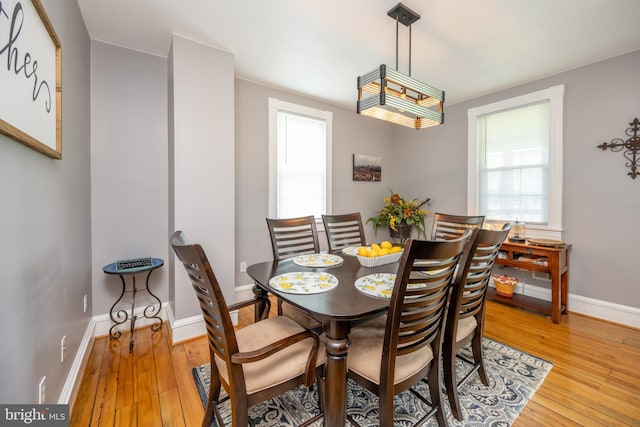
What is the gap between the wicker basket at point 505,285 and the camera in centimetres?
310

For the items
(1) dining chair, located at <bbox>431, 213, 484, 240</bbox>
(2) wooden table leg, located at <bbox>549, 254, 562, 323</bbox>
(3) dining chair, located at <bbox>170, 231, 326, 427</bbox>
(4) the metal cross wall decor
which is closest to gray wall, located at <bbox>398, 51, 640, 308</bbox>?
(4) the metal cross wall decor

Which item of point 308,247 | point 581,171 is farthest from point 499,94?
point 308,247

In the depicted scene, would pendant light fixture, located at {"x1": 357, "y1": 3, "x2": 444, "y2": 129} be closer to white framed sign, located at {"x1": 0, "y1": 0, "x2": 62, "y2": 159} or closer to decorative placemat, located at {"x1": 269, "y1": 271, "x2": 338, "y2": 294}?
decorative placemat, located at {"x1": 269, "y1": 271, "x2": 338, "y2": 294}

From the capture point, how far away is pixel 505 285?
3.12 meters

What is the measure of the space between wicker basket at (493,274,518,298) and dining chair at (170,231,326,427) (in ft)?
9.01

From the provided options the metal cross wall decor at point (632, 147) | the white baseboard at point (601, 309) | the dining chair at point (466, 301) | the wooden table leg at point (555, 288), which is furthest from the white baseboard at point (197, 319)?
the dining chair at point (466, 301)

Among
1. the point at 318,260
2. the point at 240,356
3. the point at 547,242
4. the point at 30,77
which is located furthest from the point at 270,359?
the point at 547,242

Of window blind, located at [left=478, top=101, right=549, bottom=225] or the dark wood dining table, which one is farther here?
window blind, located at [left=478, top=101, right=549, bottom=225]

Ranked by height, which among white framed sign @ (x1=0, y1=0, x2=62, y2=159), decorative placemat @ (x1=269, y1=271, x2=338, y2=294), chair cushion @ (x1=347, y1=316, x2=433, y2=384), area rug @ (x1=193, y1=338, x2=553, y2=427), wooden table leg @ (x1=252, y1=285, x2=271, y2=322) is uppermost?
white framed sign @ (x1=0, y1=0, x2=62, y2=159)

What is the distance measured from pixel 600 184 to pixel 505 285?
1.39 meters

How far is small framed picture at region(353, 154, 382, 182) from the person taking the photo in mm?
4198

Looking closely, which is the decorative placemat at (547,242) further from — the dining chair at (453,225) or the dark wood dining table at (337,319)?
the dark wood dining table at (337,319)

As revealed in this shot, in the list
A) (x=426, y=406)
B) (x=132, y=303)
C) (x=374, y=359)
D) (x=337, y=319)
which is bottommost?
(x=426, y=406)

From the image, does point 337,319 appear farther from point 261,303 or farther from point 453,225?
point 453,225
